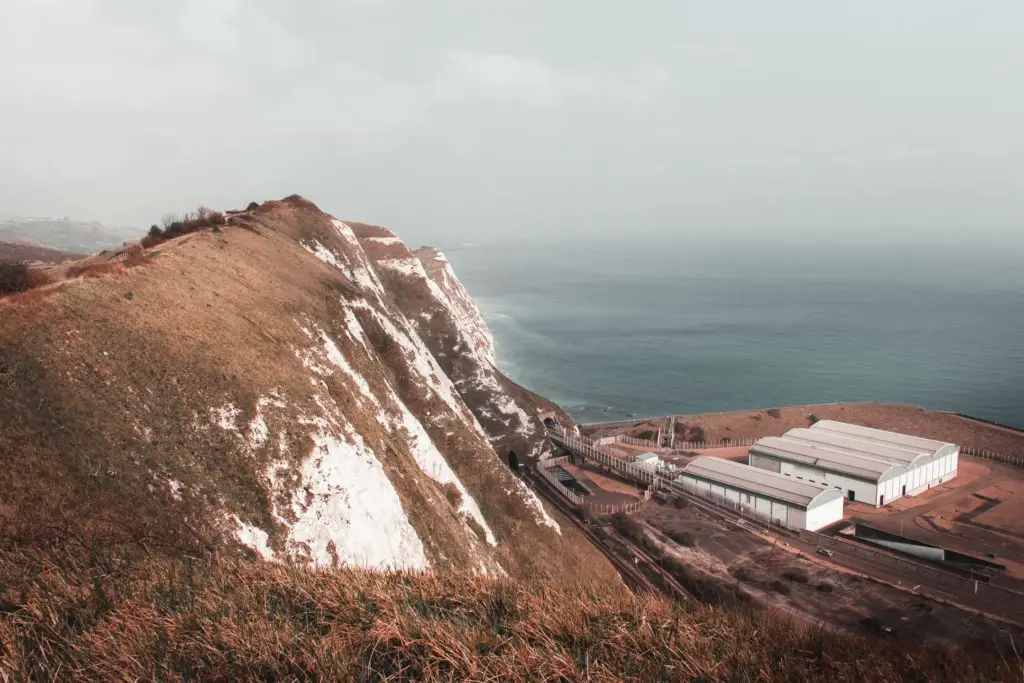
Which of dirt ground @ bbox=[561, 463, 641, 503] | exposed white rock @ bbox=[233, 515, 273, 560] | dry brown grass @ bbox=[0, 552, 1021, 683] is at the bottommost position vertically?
dirt ground @ bbox=[561, 463, 641, 503]

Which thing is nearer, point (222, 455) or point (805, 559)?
point (222, 455)

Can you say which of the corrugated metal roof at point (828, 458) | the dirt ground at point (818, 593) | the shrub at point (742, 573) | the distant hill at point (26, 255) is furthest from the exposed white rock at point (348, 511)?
the distant hill at point (26, 255)

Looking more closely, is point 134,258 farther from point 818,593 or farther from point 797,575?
point 797,575

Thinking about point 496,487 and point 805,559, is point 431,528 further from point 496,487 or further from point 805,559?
point 805,559

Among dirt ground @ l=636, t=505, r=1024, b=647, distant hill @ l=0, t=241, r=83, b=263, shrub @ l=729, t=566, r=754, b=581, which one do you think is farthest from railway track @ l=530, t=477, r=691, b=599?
distant hill @ l=0, t=241, r=83, b=263

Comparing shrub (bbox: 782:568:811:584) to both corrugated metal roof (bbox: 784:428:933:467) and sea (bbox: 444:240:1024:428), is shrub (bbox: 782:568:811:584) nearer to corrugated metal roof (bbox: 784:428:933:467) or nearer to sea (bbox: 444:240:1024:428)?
corrugated metal roof (bbox: 784:428:933:467)

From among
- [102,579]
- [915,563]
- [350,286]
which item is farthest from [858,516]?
[102,579]

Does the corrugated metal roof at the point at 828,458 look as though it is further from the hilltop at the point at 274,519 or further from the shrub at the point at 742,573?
the hilltop at the point at 274,519
